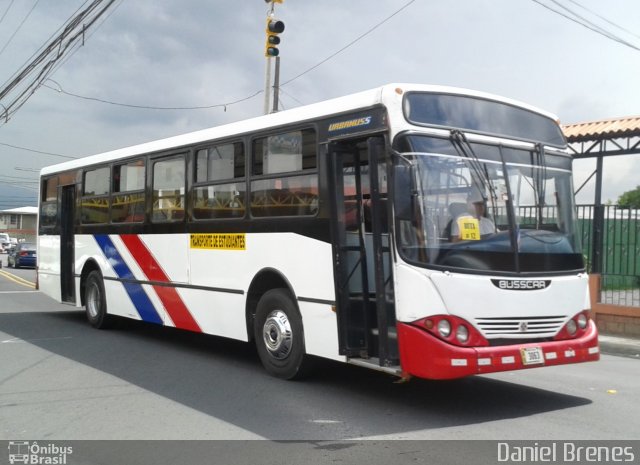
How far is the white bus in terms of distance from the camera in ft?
A: 20.7

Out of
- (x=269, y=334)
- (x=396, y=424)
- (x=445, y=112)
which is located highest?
(x=445, y=112)

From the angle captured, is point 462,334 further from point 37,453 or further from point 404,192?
point 37,453

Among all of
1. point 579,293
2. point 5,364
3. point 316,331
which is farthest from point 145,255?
point 579,293

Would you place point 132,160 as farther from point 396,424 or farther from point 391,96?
point 396,424

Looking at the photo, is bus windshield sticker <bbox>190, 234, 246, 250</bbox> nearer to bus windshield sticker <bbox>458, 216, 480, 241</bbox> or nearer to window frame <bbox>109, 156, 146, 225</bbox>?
window frame <bbox>109, 156, 146, 225</bbox>

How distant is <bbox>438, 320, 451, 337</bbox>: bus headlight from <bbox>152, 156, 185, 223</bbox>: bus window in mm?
4900

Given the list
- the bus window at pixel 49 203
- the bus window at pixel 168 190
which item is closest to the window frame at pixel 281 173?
the bus window at pixel 168 190

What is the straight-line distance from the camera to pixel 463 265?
6324 millimetres

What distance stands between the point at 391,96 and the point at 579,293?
2.69 meters

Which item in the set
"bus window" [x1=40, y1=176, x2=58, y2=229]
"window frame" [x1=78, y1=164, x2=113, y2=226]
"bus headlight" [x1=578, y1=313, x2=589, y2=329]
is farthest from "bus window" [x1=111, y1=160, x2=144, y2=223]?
"bus headlight" [x1=578, y1=313, x2=589, y2=329]

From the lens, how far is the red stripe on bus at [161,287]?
9.86m

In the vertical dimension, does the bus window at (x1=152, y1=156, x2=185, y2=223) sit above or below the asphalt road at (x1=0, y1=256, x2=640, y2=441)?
above

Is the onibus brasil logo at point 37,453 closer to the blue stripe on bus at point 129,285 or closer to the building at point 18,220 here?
the blue stripe on bus at point 129,285

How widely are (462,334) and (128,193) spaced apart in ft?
22.9
